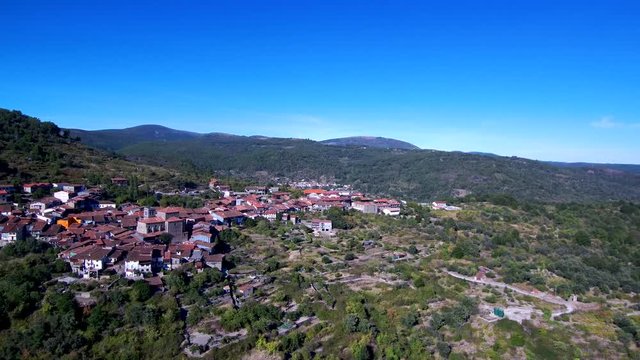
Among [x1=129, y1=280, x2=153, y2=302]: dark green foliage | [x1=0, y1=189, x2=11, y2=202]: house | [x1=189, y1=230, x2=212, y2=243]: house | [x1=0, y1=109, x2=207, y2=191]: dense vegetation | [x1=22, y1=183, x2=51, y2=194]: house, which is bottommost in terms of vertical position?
[x1=129, y1=280, x2=153, y2=302]: dark green foliage

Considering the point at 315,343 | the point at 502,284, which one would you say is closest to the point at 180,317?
the point at 315,343

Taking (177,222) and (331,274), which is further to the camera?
(177,222)

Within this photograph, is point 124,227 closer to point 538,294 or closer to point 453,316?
point 453,316

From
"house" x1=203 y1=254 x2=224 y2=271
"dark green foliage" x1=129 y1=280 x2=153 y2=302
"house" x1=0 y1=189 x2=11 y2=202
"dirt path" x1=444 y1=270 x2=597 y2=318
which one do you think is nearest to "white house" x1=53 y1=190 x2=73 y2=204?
"house" x1=0 y1=189 x2=11 y2=202

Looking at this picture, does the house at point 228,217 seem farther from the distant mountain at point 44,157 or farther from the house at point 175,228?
the distant mountain at point 44,157

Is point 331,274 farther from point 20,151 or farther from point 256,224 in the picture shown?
point 20,151

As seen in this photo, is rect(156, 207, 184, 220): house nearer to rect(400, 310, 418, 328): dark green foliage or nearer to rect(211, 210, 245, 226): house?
rect(211, 210, 245, 226): house

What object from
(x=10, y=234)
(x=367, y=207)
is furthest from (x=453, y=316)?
(x=10, y=234)
